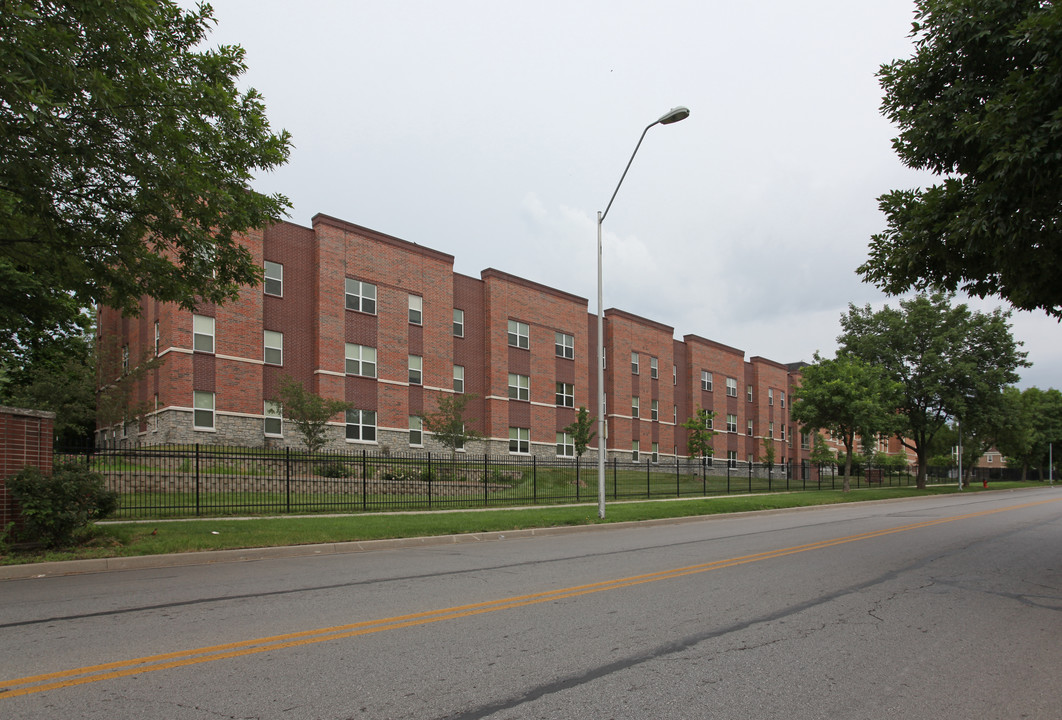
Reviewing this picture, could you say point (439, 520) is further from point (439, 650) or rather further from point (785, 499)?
point (785, 499)

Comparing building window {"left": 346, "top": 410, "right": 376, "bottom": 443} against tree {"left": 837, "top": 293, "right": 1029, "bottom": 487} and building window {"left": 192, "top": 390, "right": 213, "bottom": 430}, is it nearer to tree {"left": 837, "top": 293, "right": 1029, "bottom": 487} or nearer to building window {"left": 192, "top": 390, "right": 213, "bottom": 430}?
building window {"left": 192, "top": 390, "right": 213, "bottom": 430}

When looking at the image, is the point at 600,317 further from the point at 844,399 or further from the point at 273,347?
the point at 844,399

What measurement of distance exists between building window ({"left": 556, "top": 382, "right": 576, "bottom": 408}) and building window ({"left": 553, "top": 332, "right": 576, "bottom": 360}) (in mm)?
1829

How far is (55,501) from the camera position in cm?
1050

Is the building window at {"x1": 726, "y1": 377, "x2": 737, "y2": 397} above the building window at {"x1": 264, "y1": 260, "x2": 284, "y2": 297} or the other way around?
the other way around

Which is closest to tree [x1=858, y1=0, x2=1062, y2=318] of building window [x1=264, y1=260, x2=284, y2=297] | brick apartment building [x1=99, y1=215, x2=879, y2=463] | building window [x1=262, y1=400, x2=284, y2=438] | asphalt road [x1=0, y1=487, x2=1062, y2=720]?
asphalt road [x1=0, y1=487, x2=1062, y2=720]

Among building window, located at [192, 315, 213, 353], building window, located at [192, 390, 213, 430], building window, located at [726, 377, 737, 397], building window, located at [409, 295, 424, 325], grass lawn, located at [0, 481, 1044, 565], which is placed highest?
building window, located at [409, 295, 424, 325]

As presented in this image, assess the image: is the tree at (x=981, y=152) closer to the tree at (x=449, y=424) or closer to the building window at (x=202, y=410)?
the tree at (x=449, y=424)

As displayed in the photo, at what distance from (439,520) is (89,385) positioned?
21.8m

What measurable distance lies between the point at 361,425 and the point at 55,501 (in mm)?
22255

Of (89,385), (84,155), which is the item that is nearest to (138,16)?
(84,155)

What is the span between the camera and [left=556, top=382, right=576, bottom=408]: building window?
43.4m

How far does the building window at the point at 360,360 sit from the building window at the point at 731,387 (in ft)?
113

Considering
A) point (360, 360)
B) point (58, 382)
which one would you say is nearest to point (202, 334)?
point (58, 382)
